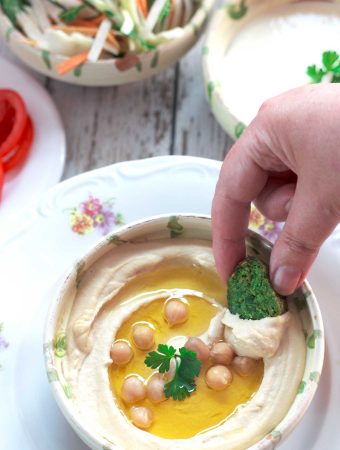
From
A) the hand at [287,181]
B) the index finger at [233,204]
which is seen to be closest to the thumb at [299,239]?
the hand at [287,181]

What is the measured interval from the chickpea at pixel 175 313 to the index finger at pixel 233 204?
117mm

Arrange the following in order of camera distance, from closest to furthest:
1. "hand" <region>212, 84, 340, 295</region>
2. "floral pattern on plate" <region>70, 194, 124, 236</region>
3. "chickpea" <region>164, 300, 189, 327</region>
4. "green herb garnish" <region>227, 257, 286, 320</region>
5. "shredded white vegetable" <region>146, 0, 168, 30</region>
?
"hand" <region>212, 84, 340, 295</region> < "green herb garnish" <region>227, 257, 286, 320</region> < "chickpea" <region>164, 300, 189, 327</region> < "floral pattern on plate" <region>70, 194, 124, 236</region> < "shredded white vegetable" <region>146, 0, 168, 30</region>

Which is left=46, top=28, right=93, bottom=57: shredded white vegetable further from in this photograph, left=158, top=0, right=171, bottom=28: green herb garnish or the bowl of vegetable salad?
left=158, top=0, right=171, bottom=28: green herb garnish

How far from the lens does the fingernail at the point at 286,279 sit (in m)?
1.48

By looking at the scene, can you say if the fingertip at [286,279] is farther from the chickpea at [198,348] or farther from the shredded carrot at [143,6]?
the shredded carrot at [143,6]

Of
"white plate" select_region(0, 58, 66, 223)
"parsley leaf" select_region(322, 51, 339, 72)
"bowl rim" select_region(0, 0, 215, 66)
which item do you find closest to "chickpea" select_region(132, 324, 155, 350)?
"white plate" select_region(0, 58, 66, 223)

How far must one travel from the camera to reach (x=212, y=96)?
204cm

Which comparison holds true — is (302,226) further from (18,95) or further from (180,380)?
(18,95)

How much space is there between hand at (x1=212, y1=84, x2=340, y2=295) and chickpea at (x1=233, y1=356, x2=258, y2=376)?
16 centimetres

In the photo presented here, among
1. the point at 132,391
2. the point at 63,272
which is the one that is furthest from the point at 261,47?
the point at 132,391

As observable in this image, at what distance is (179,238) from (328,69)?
74cm

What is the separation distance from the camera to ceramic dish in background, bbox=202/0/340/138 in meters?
2.13

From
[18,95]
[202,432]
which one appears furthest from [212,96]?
[202,432]

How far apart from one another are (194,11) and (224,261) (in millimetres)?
1038
